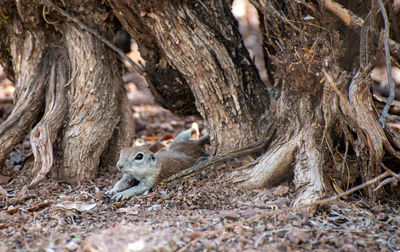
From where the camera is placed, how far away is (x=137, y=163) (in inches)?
180

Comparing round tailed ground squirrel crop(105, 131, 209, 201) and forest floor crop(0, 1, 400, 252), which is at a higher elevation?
round tailed ground squirrel crop(105, 131, 209, 201)

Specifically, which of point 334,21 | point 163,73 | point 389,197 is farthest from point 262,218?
point 163,73

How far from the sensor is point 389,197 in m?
3.86

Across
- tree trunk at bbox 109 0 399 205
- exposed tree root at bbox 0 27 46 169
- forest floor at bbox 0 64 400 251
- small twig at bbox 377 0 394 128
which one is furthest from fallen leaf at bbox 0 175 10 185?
small twig at bbox 377 0 394 128

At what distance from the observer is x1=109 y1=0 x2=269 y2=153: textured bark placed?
4242mm

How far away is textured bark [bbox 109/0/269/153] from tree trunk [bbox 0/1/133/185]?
1.94 ft

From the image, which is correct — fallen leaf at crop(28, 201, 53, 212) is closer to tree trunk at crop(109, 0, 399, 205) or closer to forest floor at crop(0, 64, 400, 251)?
forest floor at crop(0, 64, 400, 251)

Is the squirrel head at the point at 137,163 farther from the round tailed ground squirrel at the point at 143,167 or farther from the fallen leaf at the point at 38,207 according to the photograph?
the fallen leaf at the point at 38,207

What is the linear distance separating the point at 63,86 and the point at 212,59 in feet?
5.93

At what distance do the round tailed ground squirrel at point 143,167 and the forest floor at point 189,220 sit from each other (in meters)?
0.19

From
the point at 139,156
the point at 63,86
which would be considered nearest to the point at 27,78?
the point at 63,86

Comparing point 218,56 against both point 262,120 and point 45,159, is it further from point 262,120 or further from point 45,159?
point 45,159

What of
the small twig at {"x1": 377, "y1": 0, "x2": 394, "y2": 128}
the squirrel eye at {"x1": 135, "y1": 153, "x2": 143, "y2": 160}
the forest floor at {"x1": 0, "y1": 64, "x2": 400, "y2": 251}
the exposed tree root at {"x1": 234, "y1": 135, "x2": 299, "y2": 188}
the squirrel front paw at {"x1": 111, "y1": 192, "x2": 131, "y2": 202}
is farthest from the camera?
the squirrel eye at {"x1": 135, "y1": 153, "x2": 143, "y2": 160}

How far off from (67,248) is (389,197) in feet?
9.42
